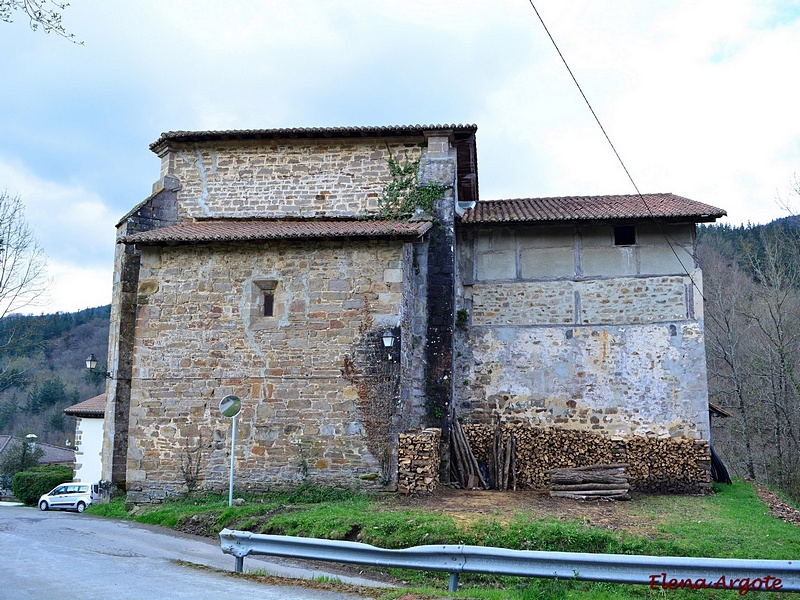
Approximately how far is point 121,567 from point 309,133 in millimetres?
10688

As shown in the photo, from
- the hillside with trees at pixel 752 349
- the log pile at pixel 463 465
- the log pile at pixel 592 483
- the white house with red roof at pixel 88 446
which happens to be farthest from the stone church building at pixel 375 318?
the white house with red roof at pixel 88 446

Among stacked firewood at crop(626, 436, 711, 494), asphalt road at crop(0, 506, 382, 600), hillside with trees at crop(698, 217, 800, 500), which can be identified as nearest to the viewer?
asphalt road at crop(0, 506, 382, 600)

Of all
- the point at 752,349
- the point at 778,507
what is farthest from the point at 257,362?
the point at 752,349

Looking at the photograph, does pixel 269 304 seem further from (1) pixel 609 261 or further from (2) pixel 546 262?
(1) pixel 609 261

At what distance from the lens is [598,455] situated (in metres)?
15.5

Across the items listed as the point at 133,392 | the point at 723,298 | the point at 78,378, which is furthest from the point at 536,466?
the point at 78,378

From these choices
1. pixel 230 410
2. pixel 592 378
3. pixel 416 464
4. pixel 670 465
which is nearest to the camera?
pixel 230 410

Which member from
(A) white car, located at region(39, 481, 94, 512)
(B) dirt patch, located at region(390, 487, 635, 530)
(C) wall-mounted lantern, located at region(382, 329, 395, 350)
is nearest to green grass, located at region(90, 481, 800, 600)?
(B) dirt patch, located at region(390, 487, 635, 530)

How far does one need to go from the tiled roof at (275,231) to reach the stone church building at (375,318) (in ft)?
0.24

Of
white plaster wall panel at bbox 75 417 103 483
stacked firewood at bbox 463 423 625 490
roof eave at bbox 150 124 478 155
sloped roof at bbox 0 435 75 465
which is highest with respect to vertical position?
roof eave at bbox 150 124 478 155

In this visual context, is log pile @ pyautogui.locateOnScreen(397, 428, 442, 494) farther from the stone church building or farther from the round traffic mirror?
the round traffic mirror

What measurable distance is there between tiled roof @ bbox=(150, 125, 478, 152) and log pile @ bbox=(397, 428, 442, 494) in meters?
7.02

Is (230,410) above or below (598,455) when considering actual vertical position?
above

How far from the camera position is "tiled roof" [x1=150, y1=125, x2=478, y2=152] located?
1580 centimetres
